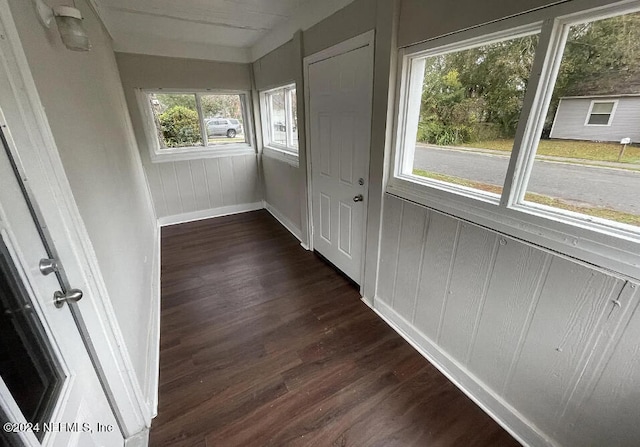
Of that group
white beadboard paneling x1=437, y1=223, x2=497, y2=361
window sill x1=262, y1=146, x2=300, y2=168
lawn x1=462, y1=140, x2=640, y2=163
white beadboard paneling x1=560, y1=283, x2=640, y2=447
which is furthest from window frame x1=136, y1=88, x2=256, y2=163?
white beadboard paneling x1=560, y1=283, x2=640, y2=447

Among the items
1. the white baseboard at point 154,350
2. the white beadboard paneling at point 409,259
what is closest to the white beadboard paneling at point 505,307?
the white beadboard paneling at point 409,259

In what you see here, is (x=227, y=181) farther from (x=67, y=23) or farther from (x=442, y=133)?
(x=442, y=133)

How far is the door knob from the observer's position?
0.84 m

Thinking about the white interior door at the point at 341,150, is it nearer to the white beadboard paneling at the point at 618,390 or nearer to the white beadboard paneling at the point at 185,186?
the white beadboard paneling at the point at 618,390

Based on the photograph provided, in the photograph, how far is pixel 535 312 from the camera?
1.15 metres

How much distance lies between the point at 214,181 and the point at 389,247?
306 centimetres

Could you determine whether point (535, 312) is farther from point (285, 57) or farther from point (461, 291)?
point (285, 57)

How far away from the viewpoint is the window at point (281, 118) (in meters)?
3.19

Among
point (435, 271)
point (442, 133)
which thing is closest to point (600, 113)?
point (442, 133)

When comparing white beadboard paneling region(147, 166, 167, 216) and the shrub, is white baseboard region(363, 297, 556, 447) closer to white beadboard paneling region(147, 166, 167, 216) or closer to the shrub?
the shrub

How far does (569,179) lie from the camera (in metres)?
1.03

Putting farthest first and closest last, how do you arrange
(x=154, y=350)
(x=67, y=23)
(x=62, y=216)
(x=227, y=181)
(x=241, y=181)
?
(x=241, y=181) < (x=227, y=181) < (x=154, y=350) < (x=67, y=23) < (x=62, y=216)

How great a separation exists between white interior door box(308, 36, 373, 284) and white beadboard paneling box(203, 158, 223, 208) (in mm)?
1929

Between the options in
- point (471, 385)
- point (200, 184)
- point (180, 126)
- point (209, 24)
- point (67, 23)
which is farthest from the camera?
point (200, 184)
